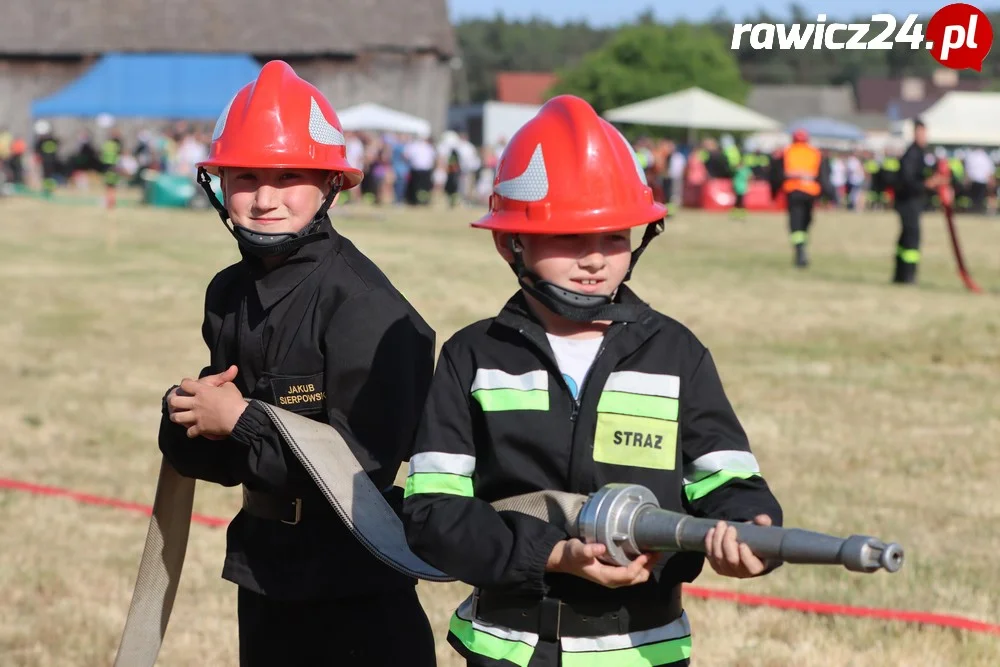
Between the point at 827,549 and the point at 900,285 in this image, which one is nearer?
the point at 827,549

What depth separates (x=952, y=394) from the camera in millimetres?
10172

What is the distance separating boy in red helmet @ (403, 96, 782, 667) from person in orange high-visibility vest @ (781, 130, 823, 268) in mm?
16979

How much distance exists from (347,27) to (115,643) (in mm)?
49409

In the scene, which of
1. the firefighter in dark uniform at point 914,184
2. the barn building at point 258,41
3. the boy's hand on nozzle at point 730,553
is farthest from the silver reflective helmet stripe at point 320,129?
the barn building at point 258,41

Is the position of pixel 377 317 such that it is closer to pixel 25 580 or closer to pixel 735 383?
pixel 25 580

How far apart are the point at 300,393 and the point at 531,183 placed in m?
0.78

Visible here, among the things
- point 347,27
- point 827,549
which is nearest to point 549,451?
point 827,549

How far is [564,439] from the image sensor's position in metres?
2.65

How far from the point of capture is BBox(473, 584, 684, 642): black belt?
2.69 metres

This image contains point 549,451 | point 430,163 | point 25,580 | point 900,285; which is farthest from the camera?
point 430,163

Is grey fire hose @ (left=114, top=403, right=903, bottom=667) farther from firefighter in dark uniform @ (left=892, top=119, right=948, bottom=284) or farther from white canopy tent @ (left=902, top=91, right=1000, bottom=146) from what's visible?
white canopy tent @ (left=902, top=91, right=1000, bottom=146)

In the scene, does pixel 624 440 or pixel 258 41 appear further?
pixel 258 41

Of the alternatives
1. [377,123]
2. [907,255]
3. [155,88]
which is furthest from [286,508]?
[155,88]

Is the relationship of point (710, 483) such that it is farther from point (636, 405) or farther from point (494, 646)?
point (494, 646)
